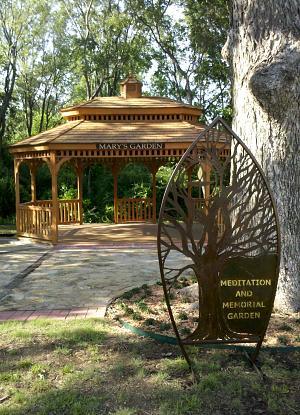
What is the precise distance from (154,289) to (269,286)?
10.5 ft

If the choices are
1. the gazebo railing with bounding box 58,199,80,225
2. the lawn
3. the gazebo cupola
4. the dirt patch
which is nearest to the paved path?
the dirt patch

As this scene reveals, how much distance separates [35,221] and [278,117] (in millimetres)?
9568

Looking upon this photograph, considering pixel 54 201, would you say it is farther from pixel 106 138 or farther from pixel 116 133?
pixel 116 133

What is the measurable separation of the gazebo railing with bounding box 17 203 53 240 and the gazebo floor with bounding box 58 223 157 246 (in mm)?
553

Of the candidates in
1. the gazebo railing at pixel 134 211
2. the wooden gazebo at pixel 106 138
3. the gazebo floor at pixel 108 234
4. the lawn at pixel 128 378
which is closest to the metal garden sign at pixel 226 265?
the lawn at pixel 128 378

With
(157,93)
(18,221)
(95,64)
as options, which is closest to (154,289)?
(18,221)

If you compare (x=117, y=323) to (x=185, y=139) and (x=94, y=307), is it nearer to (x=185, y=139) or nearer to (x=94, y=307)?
(x=94, y=307)

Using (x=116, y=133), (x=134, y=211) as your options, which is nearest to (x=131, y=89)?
(x=116, y=133)

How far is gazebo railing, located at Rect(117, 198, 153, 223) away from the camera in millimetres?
17344

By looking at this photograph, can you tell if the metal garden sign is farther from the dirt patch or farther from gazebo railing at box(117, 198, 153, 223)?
gazebo railing at box(117, 198, 153, 223)

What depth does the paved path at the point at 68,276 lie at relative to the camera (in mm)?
Answer: 6177

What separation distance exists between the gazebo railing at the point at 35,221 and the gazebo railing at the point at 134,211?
4.58 m

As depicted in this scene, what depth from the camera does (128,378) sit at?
152 inches

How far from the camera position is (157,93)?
3784cm
